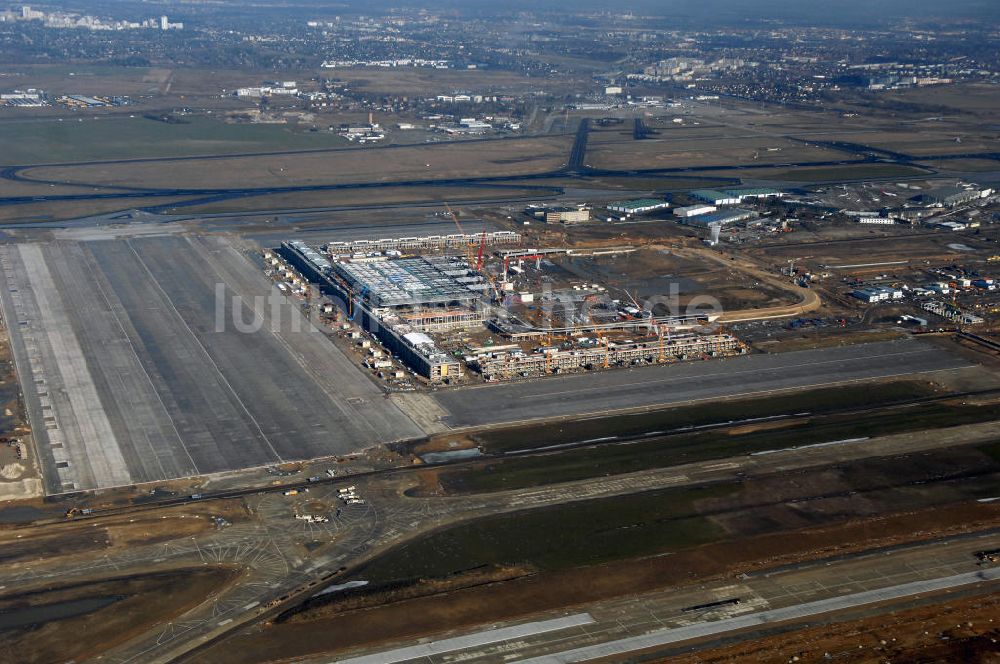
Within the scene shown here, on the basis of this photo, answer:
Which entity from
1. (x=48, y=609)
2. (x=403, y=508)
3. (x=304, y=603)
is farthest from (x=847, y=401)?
(x=48, y=609)

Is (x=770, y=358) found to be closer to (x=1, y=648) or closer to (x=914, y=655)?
(x=914, y=655)

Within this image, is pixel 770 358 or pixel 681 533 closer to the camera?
pixel 681 533

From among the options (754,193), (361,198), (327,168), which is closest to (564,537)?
(361,198)

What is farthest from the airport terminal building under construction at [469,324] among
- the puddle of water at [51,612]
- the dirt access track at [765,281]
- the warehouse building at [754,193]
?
the warehouse building at [754,193]

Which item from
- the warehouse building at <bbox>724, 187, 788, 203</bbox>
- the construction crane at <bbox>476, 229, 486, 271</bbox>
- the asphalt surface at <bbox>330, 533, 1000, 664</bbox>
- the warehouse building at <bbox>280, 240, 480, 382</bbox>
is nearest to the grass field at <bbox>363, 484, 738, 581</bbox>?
the asphalt surface at <bbox>330, 533, 1000, 664</bbox>

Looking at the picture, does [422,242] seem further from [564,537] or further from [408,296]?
[564,537]
